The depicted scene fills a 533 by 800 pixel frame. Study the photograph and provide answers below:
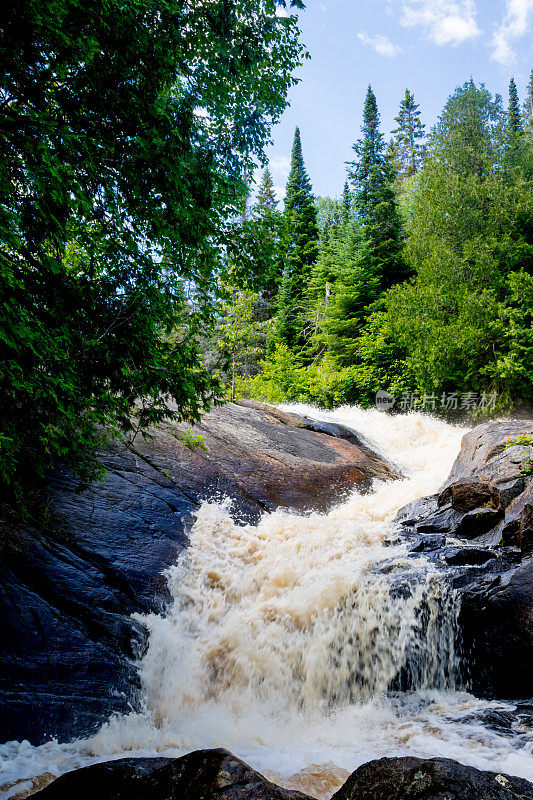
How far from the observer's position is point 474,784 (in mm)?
2098

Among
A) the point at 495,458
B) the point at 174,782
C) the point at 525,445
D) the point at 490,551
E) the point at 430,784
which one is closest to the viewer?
the point at 430,784

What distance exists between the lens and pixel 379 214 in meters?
21.1

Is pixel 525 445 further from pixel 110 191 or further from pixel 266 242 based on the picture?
pixel 110 191

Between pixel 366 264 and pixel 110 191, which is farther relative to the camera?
pixel 366 264

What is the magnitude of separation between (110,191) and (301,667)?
5486 mm

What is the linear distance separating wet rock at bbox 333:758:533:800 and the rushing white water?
3.85 feet

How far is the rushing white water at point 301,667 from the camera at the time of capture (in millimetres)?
3570

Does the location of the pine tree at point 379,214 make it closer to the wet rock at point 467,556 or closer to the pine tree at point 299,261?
the pine tree at point 299,261

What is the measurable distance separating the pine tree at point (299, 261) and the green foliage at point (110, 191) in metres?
18.6

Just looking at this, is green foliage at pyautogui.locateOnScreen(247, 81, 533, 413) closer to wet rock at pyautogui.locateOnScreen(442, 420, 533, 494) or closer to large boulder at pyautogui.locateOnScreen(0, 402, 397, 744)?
wet rock at pyautogui.locateOnScreen(442, 420, 533, 494)

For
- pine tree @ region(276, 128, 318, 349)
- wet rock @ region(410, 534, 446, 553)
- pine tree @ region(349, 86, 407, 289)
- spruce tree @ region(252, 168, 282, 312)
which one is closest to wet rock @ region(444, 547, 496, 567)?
wet rock @ region(410, 534, 446, 553)

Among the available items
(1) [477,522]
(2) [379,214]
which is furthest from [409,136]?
(1) [477,522]

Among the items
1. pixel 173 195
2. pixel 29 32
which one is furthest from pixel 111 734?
pixel 29 32

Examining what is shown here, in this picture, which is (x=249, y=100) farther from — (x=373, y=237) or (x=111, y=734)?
(x=373, y=237)
